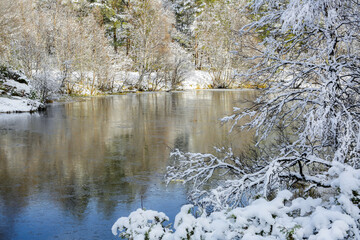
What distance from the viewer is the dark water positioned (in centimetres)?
766

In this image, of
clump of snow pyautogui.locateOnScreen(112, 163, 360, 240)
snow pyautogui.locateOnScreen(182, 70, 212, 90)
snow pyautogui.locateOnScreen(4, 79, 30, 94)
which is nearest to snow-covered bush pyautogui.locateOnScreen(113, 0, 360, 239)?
clump of snow pyautogui.locateOnScreen(112, 163, 360, 240)

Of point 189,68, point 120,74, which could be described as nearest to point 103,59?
point 120,74

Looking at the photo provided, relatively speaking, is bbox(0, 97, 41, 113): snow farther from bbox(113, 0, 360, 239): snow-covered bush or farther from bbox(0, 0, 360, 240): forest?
bbox(113, 0, 360, 239): snow-covered bush

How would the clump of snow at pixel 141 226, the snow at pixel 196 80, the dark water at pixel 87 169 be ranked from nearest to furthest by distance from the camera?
1. the clump of snow at pixel 141 226
2. the dark water at pixel 87 169
3. the snow at pixel 196 80

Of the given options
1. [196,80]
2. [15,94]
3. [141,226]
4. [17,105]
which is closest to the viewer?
[141,226]

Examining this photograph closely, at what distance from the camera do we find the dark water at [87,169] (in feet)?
25.1

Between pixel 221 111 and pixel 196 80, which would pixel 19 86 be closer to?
pixel 221 111

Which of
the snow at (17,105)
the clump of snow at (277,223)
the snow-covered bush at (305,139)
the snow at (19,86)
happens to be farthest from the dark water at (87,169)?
the snow at (19,86)

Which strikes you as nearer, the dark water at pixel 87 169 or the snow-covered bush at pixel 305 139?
the snow-covered bush at pixel 305 139

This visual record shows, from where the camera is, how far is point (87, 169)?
11.3 meters

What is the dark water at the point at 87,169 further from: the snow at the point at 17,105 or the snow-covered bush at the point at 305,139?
the snow at the point at 17,105

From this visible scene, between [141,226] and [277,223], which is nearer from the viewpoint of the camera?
[277,223]

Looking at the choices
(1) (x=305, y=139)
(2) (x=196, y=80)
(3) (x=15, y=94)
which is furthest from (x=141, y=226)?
(2) (x=196, y=80)

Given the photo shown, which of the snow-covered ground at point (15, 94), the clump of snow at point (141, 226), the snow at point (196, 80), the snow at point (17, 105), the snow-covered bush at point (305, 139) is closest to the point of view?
the snow-covered bush at point (305, 139)
